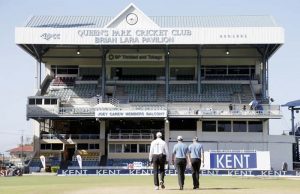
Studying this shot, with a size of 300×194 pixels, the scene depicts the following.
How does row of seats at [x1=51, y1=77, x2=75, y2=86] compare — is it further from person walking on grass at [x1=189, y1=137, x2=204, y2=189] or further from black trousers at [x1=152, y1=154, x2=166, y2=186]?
black trousers at [x1=152, y1=154, x2=166, y2=186]

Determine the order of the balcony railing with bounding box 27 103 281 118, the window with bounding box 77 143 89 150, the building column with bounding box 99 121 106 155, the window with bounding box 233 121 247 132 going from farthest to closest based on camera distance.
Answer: the building column with bounding box 99 121 106 155 → the window with bounding box 77 143 89 150 → the window with bounding box 233 121 247 132 → the balcony railing with bounding box 27 103 281 118

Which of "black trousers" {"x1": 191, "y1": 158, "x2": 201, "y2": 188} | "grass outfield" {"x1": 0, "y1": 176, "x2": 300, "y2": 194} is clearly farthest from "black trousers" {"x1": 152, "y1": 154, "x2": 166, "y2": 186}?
Result: "black trousers" {"x1": 191, "y1": 158, "x2": 201, "y2": 188}

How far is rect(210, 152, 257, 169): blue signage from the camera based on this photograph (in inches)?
1937

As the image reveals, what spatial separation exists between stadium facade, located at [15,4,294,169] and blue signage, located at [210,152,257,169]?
21201 mm

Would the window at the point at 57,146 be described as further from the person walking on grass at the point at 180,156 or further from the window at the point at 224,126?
the person walking on grass at the point at 180,156

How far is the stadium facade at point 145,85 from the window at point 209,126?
0.38ft

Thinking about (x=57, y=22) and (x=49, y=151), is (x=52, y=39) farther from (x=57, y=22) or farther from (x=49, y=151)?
(x=49, y=151)

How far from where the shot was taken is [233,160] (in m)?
49.2

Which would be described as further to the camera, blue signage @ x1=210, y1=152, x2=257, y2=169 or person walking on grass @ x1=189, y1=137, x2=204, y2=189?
blue signage @ x1=210, y1=152, x2=257, y2=169

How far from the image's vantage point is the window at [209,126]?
242 ft

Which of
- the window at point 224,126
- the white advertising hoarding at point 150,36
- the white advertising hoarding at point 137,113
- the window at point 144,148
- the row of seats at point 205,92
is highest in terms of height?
the white advertising hoarding at point 150,36

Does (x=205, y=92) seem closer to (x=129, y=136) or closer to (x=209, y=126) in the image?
(x=209, y=126)

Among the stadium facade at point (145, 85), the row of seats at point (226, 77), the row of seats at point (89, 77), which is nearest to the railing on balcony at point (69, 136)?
the stadium facade at point (145, 85)

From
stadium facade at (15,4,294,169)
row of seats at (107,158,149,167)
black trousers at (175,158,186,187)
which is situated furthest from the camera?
stadium facade at (15,4,294,169)
